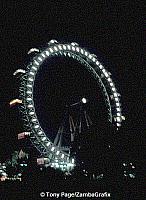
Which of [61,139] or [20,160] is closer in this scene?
[61,139]

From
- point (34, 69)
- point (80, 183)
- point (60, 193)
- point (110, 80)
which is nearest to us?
point (60, 193)

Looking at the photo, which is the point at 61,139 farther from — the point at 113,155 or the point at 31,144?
the point at 113,155

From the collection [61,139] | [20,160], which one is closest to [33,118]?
[61,139]

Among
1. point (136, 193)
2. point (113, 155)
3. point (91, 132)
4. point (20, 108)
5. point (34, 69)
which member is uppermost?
point (34, 69)

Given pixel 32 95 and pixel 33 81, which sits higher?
pixel 33 81

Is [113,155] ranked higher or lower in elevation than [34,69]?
lower
